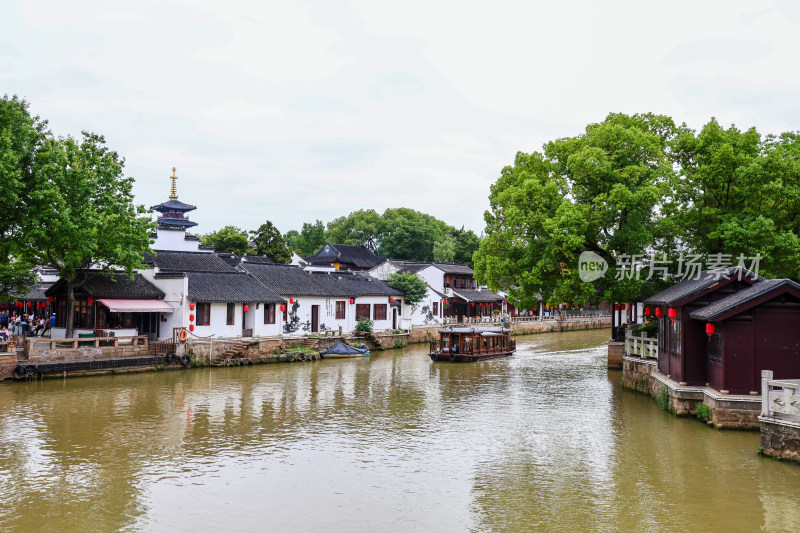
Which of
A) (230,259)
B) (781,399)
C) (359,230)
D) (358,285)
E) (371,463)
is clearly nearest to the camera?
(781,399)

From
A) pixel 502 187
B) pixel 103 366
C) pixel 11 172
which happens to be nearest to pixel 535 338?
pixel 502 187

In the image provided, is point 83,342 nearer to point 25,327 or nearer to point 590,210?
point 25,327

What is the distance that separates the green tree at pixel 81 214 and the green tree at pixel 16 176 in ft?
1.32

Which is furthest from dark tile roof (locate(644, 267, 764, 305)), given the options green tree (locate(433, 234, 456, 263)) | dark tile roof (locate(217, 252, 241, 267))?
green tree (locate(433, 234, 456, 263))

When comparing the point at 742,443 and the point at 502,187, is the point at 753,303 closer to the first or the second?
the point at 742,443

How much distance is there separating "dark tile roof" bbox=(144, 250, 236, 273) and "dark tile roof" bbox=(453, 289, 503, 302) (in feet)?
88.1

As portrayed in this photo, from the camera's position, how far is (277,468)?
1518 cm

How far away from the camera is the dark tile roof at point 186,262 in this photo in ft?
123

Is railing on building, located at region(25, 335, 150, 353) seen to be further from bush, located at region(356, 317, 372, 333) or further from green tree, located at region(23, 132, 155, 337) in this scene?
bush, located at region(356, 317, 372, 333)

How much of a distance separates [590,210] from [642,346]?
6.57m

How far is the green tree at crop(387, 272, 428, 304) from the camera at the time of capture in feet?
169

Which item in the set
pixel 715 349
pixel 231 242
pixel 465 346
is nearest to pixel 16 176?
pixel 465 346

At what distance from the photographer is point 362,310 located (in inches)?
1860

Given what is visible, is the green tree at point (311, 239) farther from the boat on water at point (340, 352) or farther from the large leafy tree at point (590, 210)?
the large leafy tree at point (590, 210)
